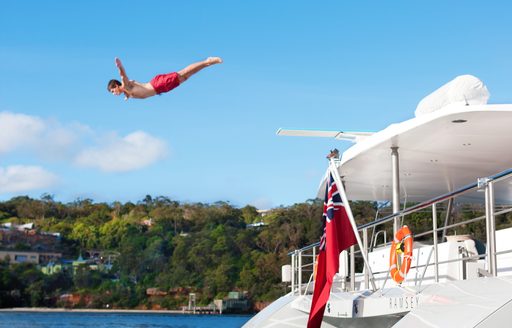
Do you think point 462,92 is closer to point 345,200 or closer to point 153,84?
point 345,200

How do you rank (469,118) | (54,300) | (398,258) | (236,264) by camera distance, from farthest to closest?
(54,300) → (236,264) → (469,118) → (398,258)

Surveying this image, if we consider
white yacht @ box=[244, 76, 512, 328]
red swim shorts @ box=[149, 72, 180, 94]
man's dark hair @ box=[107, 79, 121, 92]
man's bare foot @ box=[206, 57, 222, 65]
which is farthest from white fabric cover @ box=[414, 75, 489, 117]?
man's dark hair @ box=[107, 79, 121, 92]

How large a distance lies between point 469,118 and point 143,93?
3.56 metres

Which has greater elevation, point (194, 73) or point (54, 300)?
point (194, 73)

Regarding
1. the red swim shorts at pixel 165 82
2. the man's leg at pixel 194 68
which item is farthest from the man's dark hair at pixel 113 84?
the man's leg at pixel 194 68

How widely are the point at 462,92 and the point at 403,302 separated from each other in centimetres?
308

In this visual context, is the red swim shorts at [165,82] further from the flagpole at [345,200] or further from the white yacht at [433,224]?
the white yacht at [433,224]

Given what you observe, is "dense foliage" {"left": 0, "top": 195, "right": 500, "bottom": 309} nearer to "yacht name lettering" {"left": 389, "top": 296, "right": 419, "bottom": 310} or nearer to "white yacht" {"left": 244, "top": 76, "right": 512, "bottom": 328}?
"white yacht" {"left": 244, "top": 76, "right": 512, "bottom": 328}

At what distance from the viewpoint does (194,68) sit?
20.2 ft

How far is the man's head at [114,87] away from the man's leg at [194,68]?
489mm

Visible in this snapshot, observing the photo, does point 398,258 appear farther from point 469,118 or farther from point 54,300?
point 54,300

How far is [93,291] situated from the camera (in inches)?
3541

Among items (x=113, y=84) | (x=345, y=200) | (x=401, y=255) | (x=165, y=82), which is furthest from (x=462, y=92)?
(x=113, y=84)

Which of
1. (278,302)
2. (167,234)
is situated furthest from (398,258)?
(167,234)
